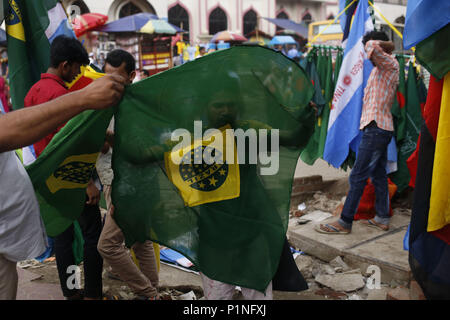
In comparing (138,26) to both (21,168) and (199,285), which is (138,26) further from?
(21,168)

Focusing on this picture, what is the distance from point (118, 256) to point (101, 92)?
1577 millimetres

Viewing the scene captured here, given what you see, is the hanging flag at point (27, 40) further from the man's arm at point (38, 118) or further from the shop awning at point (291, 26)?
the shop awning at point (291, 26)

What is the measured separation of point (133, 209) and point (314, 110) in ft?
3.35

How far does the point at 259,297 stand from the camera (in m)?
2.02

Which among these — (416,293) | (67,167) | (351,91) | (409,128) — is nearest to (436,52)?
(416,293)

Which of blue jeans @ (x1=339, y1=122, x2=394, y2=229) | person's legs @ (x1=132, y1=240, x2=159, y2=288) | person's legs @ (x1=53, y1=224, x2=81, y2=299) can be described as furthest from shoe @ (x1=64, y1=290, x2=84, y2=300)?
blue jeans @ (x1=339, y1=122, x2=394, y2=229)

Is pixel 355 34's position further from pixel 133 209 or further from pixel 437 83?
pixel 133 209

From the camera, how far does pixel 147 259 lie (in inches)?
122

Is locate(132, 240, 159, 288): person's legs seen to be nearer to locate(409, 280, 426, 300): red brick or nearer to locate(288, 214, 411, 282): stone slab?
locate(288, 214, 411, 282): stone slab

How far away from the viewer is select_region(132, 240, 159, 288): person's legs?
3066mm

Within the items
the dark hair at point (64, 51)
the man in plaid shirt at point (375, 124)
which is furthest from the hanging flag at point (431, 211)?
the dark hair at point (64, 51)

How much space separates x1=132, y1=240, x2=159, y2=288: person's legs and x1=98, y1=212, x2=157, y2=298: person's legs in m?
0.16

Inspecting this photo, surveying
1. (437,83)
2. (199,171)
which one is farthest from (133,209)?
(437,83)

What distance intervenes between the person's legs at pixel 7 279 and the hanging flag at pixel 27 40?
1.95 meters
